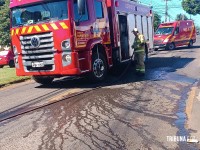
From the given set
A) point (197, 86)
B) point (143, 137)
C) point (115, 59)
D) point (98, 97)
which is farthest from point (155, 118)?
point (115, 59)

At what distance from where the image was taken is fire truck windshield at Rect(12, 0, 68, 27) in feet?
28.1

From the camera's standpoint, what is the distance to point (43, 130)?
518cm

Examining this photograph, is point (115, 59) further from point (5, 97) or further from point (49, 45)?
point (5, 97)

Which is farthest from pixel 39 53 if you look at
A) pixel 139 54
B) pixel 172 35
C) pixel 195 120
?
pixel 172 35

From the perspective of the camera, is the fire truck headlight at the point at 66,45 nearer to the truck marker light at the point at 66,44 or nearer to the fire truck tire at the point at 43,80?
the truck marker light at the point at 66,44

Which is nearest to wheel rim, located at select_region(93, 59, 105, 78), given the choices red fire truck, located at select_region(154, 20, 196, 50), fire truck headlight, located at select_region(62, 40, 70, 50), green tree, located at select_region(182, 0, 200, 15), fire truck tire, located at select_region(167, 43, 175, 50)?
fire truck headlight, located at select_region(62, 40, 70, 50)

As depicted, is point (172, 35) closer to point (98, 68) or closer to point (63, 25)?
point (98, 68)

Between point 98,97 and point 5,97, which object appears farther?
point 5,97

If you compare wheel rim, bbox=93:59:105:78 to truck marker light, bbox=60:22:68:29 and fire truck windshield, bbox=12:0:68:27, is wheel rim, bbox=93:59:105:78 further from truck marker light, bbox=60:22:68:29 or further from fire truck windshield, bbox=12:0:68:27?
fire truck windshield, bbox=12:0:68:27

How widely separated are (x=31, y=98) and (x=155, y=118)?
3665 millimetres

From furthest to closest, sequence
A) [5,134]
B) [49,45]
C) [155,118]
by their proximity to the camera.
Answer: [49,45] → [155,118] → [5,134]

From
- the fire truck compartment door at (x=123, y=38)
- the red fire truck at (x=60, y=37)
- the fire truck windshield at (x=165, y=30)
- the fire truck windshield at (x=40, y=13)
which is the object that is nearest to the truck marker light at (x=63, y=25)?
the red fire truck at (x=60, y=37)

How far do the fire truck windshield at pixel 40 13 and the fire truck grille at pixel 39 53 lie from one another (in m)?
0.44

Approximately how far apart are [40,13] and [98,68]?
242cm
